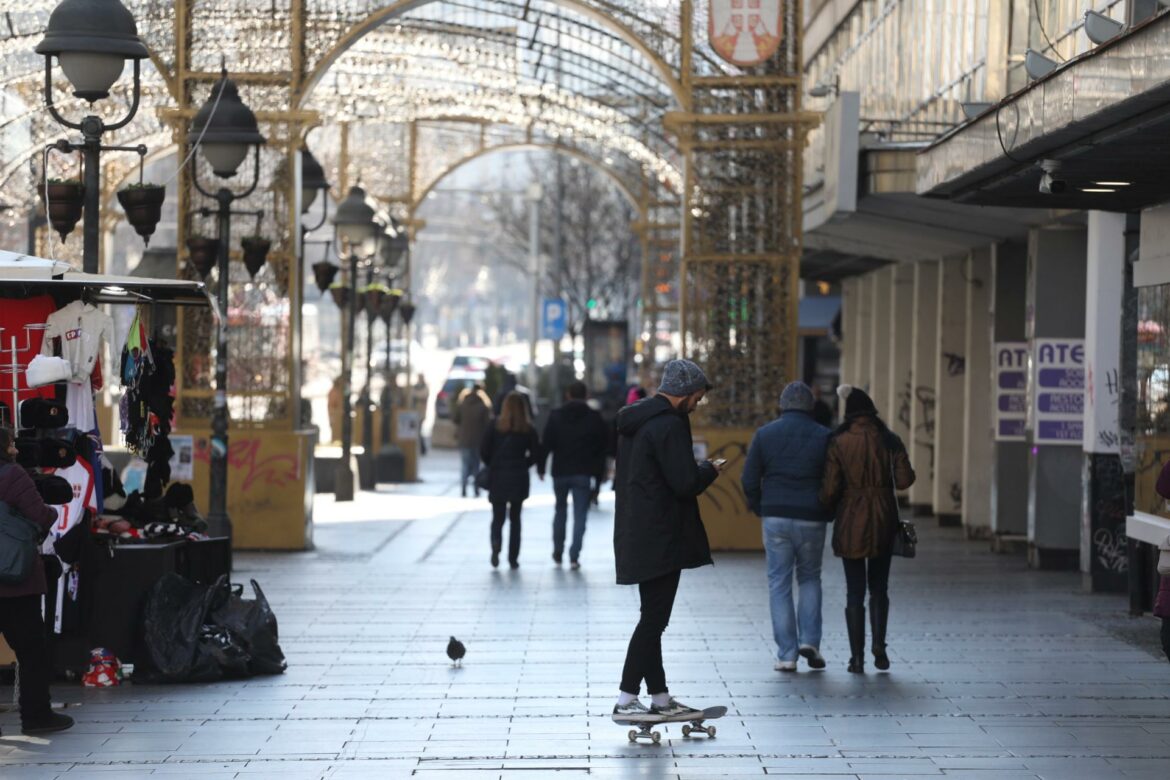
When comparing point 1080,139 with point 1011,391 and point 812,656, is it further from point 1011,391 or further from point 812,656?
point 1011,391

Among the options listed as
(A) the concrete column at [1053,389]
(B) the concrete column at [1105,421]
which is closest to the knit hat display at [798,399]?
(B) the concrete column at [1105,421]

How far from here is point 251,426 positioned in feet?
65.5

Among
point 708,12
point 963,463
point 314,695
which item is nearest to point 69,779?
point 314,695

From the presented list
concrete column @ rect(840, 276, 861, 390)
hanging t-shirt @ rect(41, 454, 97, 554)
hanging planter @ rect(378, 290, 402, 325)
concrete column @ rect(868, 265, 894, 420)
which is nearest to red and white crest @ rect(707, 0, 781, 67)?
concrete column @ rect(868, 265, 894, 420)

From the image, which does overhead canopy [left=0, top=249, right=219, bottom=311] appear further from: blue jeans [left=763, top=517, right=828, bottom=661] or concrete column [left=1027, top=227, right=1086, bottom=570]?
concrete column [left=1027, top=227, right=1086, bottom=570]

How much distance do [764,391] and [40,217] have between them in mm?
A: 10689

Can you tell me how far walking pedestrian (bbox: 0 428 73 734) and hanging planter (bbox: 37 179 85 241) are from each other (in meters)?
5.25

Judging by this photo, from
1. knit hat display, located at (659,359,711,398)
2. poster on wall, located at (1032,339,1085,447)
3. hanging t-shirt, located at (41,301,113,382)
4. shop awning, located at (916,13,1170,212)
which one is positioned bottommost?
poster on wall, located at (1032,339,1085,447)

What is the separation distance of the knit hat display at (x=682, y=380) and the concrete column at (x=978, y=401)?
41.2ft

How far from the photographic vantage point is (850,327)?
3394 cm

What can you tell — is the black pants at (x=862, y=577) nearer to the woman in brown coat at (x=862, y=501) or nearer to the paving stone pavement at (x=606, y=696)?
the woman in brown coat at (x=862, y=501)

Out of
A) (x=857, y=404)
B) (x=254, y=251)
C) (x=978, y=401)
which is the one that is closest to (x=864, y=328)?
(x=978, y=401)

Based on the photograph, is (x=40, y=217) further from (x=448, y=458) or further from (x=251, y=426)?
(x=448, y=458)

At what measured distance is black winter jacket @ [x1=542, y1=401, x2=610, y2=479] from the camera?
18.5 m
